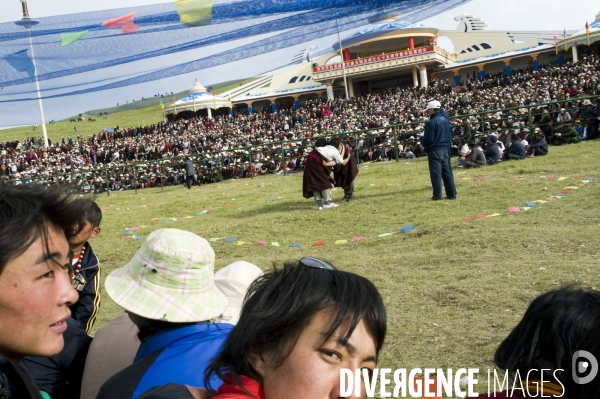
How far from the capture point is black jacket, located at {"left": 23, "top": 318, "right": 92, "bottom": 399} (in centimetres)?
269

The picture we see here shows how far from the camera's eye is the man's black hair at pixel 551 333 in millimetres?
1760

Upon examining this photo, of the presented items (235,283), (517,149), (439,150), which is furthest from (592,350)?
(517,149)

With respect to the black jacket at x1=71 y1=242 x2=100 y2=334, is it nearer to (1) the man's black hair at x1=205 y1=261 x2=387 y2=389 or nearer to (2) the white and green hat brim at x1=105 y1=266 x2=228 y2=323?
(2) the white and green hat brim at x1=105 y1=266 x2=228 y2=323

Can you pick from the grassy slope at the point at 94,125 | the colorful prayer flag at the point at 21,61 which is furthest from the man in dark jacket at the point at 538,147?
the grassy slope at the point at 94,125

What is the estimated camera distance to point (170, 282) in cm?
241

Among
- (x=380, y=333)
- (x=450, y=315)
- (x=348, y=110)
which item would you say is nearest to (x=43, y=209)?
(x=380, y=333)

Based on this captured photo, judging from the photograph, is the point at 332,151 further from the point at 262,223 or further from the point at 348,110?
the point at 348,110

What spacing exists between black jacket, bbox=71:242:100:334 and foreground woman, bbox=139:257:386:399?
2.50 meters

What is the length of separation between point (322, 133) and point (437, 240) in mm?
20273

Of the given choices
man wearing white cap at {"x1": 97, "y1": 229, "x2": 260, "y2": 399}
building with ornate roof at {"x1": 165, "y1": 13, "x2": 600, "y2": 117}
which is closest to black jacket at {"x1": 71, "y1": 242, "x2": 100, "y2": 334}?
man wearing white cap at {"x1": 97, "y1": 229, "x2": 260, "y2": 399}

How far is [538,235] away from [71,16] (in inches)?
204

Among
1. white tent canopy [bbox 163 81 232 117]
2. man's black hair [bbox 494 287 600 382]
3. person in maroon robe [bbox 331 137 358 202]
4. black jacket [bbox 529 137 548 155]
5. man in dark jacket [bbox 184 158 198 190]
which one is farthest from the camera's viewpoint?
white tent canopy [bbox 163 81 232 117]

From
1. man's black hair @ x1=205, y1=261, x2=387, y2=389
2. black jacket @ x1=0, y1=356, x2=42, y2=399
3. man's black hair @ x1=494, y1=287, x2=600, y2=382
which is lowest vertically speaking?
man's black hair @ x1=494, y1=287, x2=600, y2=382

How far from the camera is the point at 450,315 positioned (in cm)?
468
